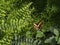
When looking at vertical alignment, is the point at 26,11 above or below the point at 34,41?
above

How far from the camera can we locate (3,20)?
2307 millimetres

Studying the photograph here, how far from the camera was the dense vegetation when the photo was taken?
2.12m

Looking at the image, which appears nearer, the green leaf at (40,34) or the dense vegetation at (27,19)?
the green leaf at (40,34)

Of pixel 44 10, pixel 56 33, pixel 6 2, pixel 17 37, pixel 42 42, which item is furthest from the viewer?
pixel 44 10

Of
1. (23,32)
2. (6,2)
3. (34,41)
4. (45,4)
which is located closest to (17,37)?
(23,32)

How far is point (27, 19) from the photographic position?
7.79 feet

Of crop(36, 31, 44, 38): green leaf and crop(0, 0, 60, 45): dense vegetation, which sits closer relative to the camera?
crop(36, 31, 44, 38): green leaf

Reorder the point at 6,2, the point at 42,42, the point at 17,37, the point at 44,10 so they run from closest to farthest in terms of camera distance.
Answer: the point at 42,42, the point at 17,37, the point at 6,2, the point at 44,10

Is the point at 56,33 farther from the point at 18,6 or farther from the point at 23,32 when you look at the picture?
the point at 18,6

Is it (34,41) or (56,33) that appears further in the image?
(34,41)

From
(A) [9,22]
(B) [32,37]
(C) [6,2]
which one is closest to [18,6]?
(C) [6,2]

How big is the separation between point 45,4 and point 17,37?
683 mm

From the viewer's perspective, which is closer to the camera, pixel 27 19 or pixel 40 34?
pixel 40 34

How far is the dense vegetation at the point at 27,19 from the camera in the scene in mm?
2115
